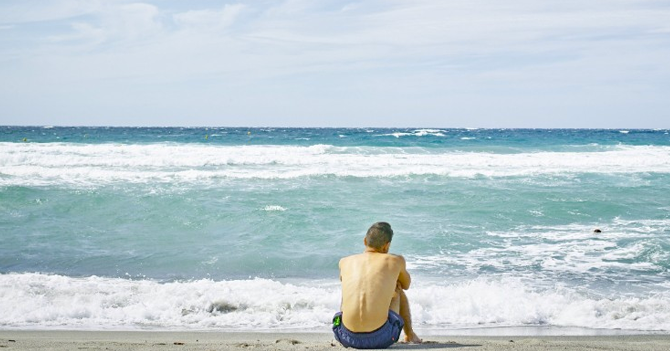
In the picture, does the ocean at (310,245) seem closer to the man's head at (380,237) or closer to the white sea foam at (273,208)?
the white sea foam at (273,208)

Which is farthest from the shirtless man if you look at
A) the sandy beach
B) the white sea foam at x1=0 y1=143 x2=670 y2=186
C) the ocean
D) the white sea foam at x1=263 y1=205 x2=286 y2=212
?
the white sea foam at x1=0 y1=143 x2=670 y2=186

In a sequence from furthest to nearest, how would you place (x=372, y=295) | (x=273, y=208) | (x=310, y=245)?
(x=273, y=208) → (x=310, y=245) → (x=372, y=295)

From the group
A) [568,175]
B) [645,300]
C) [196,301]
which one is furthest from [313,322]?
[568,175]

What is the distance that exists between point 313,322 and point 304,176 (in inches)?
516

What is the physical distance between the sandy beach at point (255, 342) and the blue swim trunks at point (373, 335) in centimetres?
15

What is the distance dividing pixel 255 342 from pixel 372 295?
147 cm

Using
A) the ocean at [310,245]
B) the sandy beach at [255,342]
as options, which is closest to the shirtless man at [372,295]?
the sandy beach at [255,342]

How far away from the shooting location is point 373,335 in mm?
4430

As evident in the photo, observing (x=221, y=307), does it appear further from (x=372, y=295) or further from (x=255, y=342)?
(x=372, y=295)

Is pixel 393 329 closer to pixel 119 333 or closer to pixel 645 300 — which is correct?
pixel 119 333

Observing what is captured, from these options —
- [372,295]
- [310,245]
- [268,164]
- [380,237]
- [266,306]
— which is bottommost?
[310,245]

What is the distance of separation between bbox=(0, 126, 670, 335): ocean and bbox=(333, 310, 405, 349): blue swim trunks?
1.90 metres

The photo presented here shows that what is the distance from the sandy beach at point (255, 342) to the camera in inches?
190

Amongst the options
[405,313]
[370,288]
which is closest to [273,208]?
[405,313]
